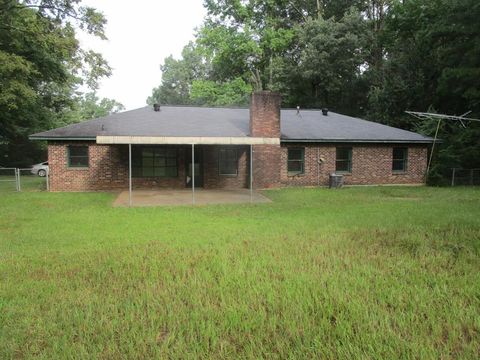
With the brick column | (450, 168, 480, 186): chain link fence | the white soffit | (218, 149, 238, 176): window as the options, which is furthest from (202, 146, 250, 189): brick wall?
(450, 168, 480, 186): chain link fence

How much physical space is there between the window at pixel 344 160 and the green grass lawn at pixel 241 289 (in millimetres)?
9522

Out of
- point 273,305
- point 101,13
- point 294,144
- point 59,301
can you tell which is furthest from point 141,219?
point 101,13

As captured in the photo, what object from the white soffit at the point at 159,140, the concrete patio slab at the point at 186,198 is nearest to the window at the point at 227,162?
the concrete patio slab at the point at 186,198

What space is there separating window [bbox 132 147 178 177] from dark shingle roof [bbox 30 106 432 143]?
1.00 m

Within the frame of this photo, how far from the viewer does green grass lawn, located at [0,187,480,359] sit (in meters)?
3.25

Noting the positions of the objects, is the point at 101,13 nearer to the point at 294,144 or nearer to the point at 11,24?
the point at 11,24

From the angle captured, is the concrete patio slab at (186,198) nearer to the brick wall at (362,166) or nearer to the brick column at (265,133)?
the brick column at (265,133)

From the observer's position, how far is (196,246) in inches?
256

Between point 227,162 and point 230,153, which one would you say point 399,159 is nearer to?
point 230,153

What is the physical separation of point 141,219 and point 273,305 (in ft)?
19.7

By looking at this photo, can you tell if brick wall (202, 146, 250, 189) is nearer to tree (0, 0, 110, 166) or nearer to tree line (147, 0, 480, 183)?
tree (0, 0, 110, 166)

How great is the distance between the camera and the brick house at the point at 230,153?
51.9 ft

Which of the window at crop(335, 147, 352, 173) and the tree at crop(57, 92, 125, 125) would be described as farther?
the tree at crop(57, 92, 125, 125)

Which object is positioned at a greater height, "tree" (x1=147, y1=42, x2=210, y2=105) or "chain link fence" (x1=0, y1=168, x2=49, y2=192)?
"tree" (x1=147, y1=42, x2=210, y2=105)
